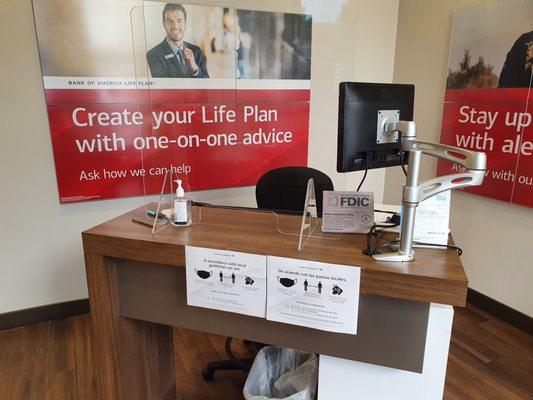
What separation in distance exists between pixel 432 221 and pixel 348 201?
260 mm

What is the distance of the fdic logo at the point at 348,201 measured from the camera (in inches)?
49.0

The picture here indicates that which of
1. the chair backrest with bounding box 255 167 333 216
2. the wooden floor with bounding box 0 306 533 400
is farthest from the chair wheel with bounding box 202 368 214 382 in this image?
the chair backrest with bounding box 255 167 333 216

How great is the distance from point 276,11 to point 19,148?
68.5 inches

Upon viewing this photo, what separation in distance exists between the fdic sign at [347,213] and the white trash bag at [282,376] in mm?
541

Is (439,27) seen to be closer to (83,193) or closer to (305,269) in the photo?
(305,269)

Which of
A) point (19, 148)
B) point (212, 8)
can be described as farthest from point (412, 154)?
point (19, 148)

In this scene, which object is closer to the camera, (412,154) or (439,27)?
(412,154)

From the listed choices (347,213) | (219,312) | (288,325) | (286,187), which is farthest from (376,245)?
(286,187)

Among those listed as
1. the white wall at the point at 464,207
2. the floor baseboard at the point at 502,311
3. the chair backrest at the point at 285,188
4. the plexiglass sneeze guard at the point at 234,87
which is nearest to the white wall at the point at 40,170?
the plexiglass sneeze guard at the point at 234,87

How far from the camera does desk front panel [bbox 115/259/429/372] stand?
1064mm

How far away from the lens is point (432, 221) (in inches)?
45.1

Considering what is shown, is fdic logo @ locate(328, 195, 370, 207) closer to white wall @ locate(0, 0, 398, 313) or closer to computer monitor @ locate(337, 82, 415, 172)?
computer monitor @ locate(337, 82, 415, 172)

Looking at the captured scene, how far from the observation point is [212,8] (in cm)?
232

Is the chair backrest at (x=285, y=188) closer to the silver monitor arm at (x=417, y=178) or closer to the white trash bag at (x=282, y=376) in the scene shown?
the white trash bag at (x=282, y=376)
